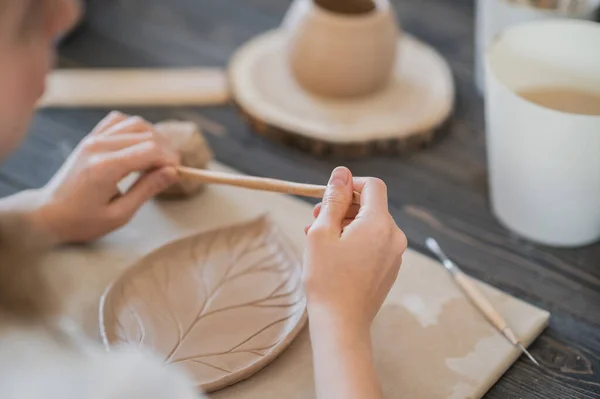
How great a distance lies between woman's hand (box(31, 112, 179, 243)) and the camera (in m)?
0.81

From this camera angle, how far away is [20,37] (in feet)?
1.67

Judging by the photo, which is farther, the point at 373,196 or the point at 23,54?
the point at 373,196

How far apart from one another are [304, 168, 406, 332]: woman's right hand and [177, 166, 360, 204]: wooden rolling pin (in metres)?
0.05

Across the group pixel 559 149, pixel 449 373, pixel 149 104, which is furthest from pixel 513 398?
pixel 149 104

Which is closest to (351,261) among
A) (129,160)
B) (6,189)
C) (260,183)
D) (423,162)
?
(260,183)

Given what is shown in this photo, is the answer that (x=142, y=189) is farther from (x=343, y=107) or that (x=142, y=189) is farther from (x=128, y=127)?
(x=343, y=107)

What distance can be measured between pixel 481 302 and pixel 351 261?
22 cm

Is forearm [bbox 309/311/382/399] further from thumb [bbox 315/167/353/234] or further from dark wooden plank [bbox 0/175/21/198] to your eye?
dark wooden plank [bbox 0/175/21/198]

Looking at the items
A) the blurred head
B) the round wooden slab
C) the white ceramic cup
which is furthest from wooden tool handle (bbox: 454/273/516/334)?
the blurred head

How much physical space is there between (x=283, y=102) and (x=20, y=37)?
63 cm

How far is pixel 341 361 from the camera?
0.61m

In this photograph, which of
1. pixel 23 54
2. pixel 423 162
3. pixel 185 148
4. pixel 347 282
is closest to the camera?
pixel 23 54

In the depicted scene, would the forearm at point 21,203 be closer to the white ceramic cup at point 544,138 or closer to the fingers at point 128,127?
the fingers at point 128,127

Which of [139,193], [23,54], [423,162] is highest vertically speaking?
[23,54]
